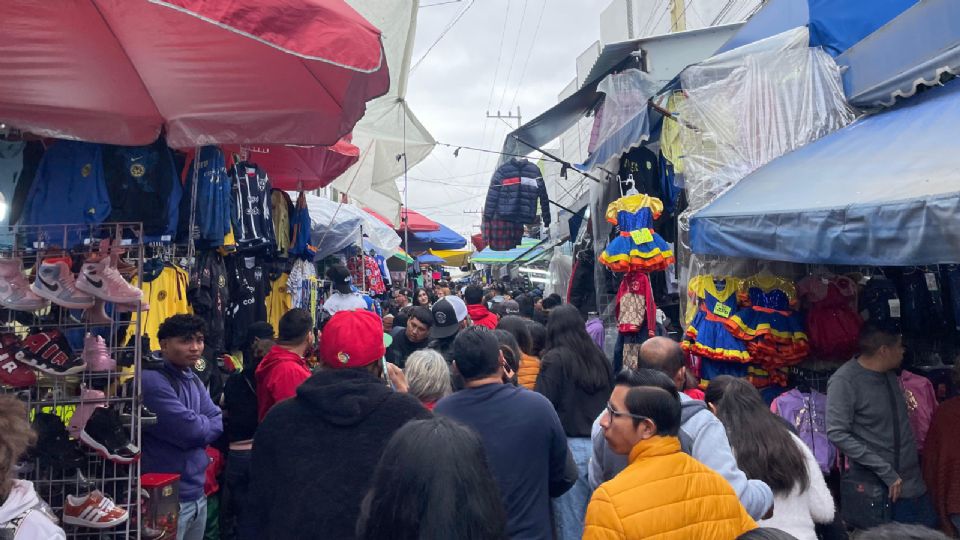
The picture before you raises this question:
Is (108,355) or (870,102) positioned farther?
(870,102)

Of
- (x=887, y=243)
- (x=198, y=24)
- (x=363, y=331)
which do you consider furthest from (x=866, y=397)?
(x=198, y=24)

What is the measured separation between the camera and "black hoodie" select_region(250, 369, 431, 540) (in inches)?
99.3

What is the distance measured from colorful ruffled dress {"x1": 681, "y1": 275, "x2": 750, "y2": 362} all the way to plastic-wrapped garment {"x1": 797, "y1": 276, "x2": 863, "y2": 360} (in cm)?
53

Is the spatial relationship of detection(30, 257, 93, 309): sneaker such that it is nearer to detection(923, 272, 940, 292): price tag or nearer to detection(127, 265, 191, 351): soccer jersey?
detection(127, 265, 191, 351): soccer jersey

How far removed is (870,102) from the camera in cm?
546

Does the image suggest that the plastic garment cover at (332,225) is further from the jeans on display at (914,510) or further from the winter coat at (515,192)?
the jeans on display at (914,510)

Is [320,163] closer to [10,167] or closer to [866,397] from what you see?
[10,167]

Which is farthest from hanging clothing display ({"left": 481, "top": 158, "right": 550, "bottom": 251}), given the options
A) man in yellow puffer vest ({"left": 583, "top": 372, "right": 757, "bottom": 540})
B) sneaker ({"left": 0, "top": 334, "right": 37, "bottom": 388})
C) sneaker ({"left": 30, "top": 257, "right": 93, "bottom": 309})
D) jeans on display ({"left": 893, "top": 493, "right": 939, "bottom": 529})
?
man in yellow puffer vest ({"left": 583, "top": 372, "right": 757, "bottom": 540})

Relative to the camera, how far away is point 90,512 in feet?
10.7

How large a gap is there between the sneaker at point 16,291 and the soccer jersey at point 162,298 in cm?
105

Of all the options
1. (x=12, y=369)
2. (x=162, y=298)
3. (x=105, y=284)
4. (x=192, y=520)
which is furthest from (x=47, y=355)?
(x=192, y=520)

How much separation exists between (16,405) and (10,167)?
2.12 metres

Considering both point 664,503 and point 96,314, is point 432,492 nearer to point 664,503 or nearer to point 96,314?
point 664,503

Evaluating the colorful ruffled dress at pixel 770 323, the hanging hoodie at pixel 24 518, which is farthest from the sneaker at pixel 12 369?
the colorful ruffled dress at pixel 770 323
